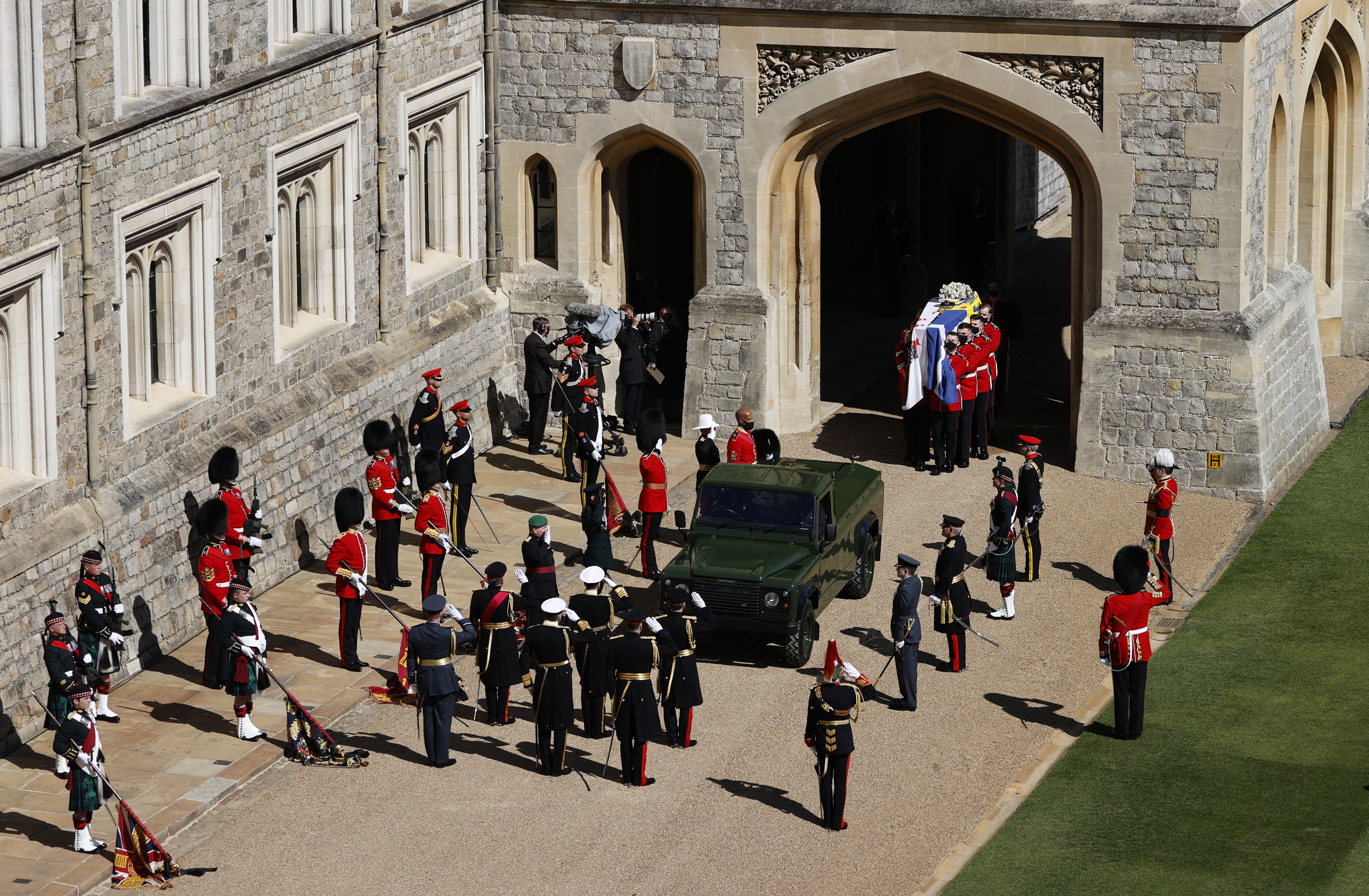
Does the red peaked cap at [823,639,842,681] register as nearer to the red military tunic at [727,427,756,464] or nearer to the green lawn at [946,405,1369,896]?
the green lawn at [946,405,1369,896]

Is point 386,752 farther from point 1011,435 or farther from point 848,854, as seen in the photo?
point 1011,435

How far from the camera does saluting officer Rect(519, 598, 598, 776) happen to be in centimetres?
1617

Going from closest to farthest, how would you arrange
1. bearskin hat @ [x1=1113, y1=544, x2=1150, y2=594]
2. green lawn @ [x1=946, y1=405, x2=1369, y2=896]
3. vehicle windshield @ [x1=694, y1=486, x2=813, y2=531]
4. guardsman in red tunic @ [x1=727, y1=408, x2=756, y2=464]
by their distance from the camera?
1. green lawn @ [x1=946, y1=405, x2=1369, y2=896]
2. bearskin hat @ [x1=1113, y1=544, x2=1150, y2=594]
3. vehicle windshield @ [x1=694, y1=486, x2=813, y2=531]
4. guardsman in red tunic @ [x1=727, y1=408, x2=756, y2=464]

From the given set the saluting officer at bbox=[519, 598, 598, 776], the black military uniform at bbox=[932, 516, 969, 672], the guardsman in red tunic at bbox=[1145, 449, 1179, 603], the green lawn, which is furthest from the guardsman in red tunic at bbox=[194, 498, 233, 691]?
the guardsman in red tunic at bbox=[1145, 449, 1179, 603]

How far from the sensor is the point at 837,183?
109ft

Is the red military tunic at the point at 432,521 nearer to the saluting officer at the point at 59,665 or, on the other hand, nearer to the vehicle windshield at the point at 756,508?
the vehicle windshield at the point at 756,508

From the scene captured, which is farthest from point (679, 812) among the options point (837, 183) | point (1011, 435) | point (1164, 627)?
point (837, 183)

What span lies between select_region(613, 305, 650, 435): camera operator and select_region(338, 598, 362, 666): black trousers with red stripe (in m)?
7.10

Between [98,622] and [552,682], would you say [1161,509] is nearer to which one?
[552,682]

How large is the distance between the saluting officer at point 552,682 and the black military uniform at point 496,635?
1.37 feet

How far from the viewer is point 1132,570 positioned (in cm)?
1722

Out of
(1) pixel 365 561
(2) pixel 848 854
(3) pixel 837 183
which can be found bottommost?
(2) pixel 848 854

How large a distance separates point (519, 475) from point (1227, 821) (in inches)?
406

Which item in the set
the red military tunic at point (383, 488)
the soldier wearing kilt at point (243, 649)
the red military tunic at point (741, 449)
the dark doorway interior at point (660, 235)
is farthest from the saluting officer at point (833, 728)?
the dark doorway interior at point (660, 235)
